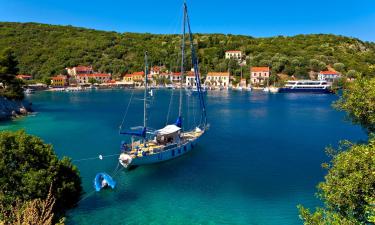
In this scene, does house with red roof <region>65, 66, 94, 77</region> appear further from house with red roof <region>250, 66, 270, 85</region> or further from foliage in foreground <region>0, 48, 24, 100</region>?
foliage in foreground <region>0, 48, 24, 100</region>

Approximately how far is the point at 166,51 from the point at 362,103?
160m

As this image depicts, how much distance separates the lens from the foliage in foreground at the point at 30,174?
54.6 ft

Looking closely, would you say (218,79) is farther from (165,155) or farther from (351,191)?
(351,191)

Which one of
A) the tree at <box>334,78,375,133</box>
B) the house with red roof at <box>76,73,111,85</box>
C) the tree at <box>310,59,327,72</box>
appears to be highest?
the tree at <box>310,59,327,72</box>

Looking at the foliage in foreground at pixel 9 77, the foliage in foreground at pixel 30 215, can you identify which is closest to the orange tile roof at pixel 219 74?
the foliage in foreground at pixel 9 77

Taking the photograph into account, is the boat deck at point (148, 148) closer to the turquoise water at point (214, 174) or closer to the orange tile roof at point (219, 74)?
the turquoise water at point (214, 174)

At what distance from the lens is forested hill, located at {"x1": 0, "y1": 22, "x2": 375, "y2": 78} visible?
150375mm

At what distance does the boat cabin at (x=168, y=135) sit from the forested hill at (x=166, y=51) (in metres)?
121

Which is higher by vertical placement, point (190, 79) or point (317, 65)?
point (317, 65)

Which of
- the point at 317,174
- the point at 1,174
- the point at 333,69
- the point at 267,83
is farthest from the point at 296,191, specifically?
the point at 333,69

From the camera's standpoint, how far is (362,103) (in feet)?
47.0

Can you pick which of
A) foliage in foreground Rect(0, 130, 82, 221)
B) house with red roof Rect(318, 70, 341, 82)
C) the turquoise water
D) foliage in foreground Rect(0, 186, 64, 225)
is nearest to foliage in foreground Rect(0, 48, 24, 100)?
the turquoise water

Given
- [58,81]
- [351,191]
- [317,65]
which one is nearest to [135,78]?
[58,81]

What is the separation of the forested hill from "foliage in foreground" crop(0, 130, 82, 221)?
138 m
